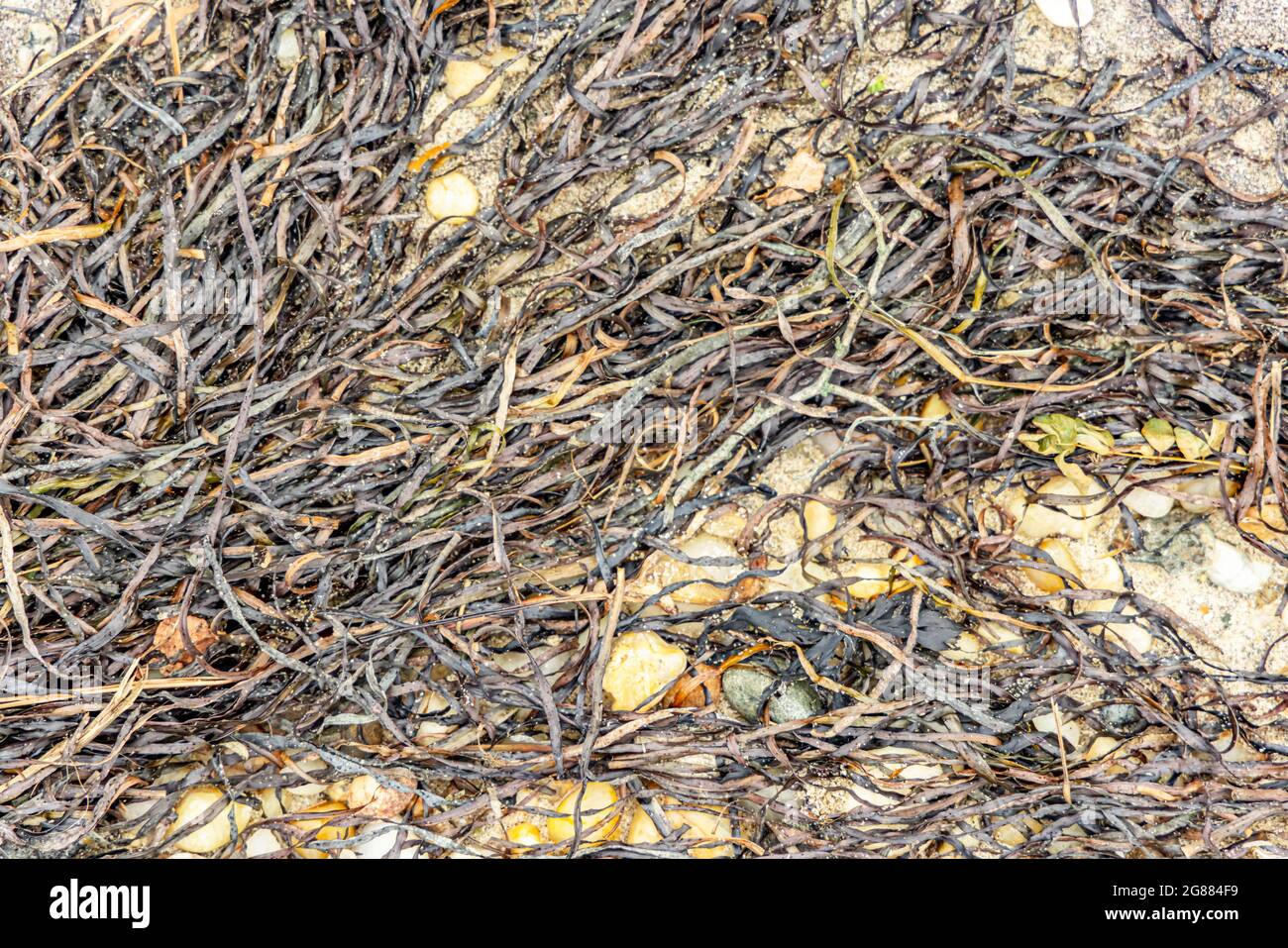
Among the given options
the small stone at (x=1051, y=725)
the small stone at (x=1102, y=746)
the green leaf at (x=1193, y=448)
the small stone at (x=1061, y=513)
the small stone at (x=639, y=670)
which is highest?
the green leaf at (x=1193, y=448)

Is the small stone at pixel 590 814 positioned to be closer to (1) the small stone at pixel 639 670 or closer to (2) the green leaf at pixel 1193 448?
(1) the small stone at pixel 639 670

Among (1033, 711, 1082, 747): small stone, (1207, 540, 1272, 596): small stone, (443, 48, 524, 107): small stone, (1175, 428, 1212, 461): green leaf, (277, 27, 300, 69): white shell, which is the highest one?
(277, 27, 300, 69): white shell

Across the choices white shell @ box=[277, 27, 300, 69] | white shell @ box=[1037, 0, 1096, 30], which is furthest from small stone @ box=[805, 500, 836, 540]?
white shell @ box=[277, 27, 300, 69]

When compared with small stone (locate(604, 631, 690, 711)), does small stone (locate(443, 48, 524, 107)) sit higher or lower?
higher

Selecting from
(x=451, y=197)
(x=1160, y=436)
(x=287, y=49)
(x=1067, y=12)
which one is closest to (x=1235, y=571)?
(x=1160, y=436)

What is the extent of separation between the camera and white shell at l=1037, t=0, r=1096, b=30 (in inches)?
51.3

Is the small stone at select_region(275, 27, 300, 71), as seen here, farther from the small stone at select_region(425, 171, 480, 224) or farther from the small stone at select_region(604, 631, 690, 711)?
the small stone at select_region(604, 631, 690, 711)

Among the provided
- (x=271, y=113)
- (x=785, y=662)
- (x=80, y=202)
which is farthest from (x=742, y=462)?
(x=80, y=202)

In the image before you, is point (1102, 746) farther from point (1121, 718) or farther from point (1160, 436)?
point (1160, 436)

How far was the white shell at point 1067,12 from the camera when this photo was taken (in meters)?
1.30

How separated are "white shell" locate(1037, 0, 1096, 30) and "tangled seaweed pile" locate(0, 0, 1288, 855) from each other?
77 millimetres

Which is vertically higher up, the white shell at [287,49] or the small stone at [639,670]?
the white shell at [287,49]

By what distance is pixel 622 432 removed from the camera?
128 cm

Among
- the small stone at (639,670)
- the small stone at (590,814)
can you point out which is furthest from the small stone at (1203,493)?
the small stone at (590,814)
